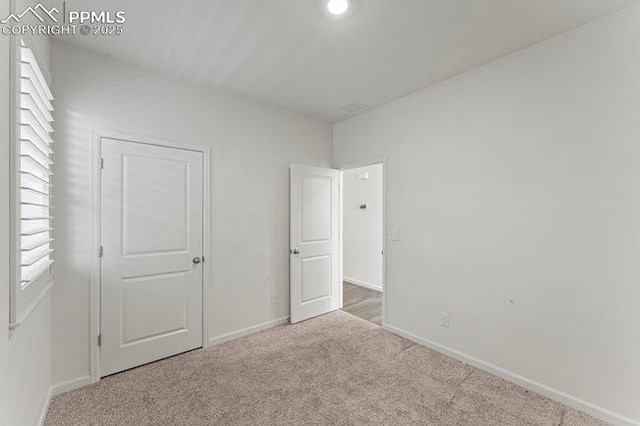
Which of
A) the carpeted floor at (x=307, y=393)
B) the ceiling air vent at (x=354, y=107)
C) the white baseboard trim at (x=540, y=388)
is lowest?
the carpeted floor at (x=307, y=393)

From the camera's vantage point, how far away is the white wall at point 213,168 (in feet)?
7.19

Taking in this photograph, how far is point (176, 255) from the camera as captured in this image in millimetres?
2742

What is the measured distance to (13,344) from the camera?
1322mm

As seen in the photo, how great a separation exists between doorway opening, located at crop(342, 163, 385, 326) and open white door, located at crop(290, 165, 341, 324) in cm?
97

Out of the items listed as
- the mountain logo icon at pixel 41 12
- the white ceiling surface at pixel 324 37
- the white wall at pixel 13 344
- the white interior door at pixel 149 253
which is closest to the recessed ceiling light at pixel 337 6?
the white ceiling surface at pixel 324 37

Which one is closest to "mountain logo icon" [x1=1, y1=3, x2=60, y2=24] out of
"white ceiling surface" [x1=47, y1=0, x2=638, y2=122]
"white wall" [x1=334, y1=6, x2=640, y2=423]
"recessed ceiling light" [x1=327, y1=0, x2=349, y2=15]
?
"white ceiling surface" [x1=47, y1=0, x2=638, y2=122]

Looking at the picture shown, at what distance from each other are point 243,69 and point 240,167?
101 cm

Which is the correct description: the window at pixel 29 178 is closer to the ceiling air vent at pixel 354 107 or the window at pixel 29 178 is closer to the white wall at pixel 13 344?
the white wall at pixel 13 344

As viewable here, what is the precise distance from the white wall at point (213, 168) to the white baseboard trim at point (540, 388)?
6.03 ft

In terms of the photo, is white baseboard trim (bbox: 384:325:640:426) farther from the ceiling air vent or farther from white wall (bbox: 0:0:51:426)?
white wall (bbox: 0:0:51:426)

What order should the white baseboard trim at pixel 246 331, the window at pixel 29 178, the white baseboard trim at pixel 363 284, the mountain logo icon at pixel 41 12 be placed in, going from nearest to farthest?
the window at pixel 29 178 → the mountain logo icon at pixel 41 12 → the white baseboard trim at pixel 246 331 → the white baseboard trim at pixel 363 284

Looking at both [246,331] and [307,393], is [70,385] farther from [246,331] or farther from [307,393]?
[307,393]

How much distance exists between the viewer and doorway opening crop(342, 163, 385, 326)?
17.0 ft

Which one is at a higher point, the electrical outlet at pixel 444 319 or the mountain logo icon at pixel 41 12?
the mountain logo icon at pixel 41 12
